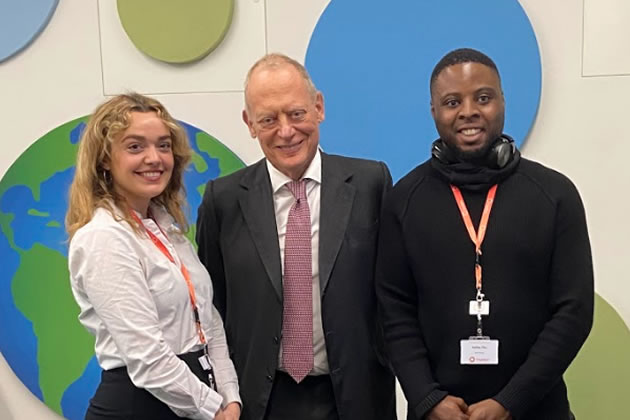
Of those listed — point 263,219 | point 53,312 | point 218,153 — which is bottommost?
point 53,312

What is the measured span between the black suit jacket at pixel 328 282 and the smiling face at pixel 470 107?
1.22 feet

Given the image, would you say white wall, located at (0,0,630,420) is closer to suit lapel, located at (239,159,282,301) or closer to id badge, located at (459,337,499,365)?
suit lapel, located at (239,159,282,301)

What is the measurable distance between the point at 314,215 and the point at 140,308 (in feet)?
1.81

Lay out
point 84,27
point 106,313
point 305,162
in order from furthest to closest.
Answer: point 84,27 < point 305,162 < point 106,313

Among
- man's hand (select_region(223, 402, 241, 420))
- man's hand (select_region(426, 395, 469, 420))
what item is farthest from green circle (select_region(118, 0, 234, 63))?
man's hand (select_region(426, 395, 469, 420))

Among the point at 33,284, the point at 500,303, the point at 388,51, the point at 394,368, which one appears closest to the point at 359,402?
the point at 394,368

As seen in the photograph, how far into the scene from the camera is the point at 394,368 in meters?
1.65

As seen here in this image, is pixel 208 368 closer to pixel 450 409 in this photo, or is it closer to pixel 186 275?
pixel 186 275

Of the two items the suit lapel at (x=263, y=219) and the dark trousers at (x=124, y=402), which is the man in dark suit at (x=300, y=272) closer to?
the suit lapel at (x=263, y=219)

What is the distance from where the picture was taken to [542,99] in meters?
2.41

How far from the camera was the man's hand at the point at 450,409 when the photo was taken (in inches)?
59.8

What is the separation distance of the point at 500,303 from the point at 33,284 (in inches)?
88.5

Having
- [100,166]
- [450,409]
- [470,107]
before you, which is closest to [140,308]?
[100,166]

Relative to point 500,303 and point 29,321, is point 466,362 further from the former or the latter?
point 29,321
